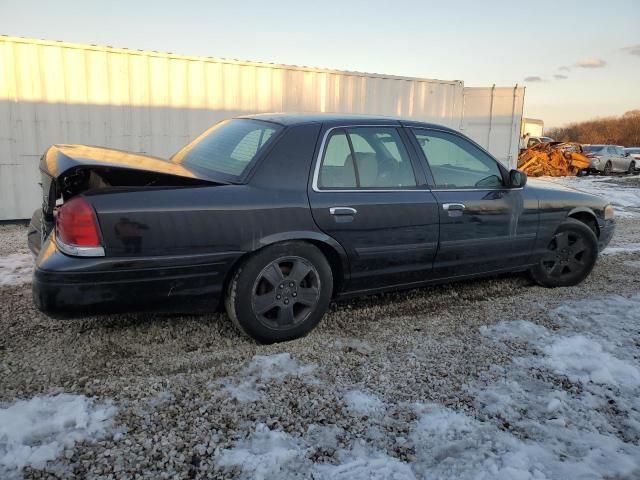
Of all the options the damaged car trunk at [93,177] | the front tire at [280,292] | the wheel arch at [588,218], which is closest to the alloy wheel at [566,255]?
the wheel arch at [588,218]

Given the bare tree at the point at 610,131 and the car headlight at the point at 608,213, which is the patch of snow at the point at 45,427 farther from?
the bare tree at the point at 610,131

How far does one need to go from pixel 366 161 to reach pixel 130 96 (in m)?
5.70

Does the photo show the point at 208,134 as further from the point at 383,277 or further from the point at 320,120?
the point at 383,277

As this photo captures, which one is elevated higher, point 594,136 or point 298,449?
point 594,136

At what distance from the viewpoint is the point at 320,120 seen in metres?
3.39

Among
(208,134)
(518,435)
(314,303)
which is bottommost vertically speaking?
(518,435)

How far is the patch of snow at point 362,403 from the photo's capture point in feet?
8.08

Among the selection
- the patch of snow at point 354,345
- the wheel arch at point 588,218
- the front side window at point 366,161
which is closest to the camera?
the patch of snow at point 354,345

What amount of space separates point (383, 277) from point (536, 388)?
121cm

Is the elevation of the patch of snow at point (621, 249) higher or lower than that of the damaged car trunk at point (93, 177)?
lower

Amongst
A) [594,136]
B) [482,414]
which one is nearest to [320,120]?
[482,414]

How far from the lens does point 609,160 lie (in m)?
23.0

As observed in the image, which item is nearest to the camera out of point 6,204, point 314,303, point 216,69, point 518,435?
point 518,435

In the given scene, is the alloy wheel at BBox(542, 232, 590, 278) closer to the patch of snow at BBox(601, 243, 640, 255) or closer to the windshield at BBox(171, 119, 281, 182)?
the patch of snow at BBox(601, 243, 640, 255)
